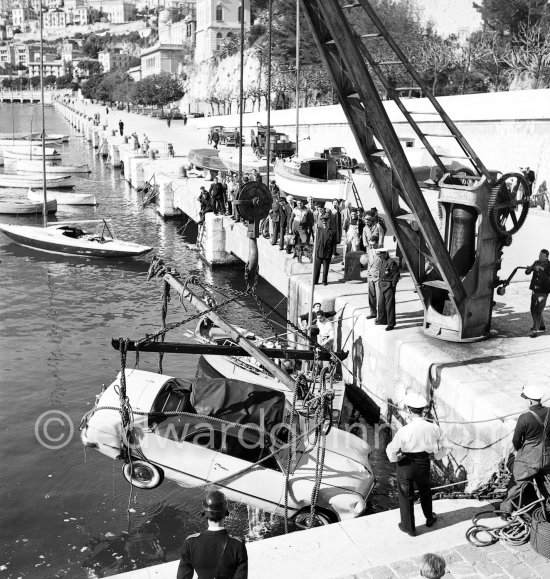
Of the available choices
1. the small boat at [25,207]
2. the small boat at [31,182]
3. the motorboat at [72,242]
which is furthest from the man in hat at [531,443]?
the small boat at [31,182]

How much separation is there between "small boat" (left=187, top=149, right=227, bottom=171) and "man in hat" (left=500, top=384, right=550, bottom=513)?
110 feet

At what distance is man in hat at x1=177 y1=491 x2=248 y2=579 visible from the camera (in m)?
4.75

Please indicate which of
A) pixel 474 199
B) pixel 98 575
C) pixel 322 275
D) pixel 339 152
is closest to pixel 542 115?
pixel 339 152

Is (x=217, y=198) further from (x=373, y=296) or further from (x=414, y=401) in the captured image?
(x=414, y=401)

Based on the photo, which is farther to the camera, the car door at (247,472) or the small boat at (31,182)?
the small boat at (31,182)

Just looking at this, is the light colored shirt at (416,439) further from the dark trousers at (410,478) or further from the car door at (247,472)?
the car door at (247,472)

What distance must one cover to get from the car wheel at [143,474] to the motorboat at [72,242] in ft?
55.6

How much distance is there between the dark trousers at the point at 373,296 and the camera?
41.5 feet

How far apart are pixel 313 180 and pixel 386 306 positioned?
15.3 meters

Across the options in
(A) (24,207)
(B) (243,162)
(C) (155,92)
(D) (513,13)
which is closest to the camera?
(A) (24,207)

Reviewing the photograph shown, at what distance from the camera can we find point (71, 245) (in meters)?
26.4

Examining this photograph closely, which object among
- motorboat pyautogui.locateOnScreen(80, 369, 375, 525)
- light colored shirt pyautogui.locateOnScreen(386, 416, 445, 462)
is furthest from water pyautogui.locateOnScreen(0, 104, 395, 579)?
light colored shirt pyautogui.locateOnScreen(386, 416, 445, 462)

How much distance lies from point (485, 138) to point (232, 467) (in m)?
24.5

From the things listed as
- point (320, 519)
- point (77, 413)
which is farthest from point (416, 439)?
point (77, 413)
